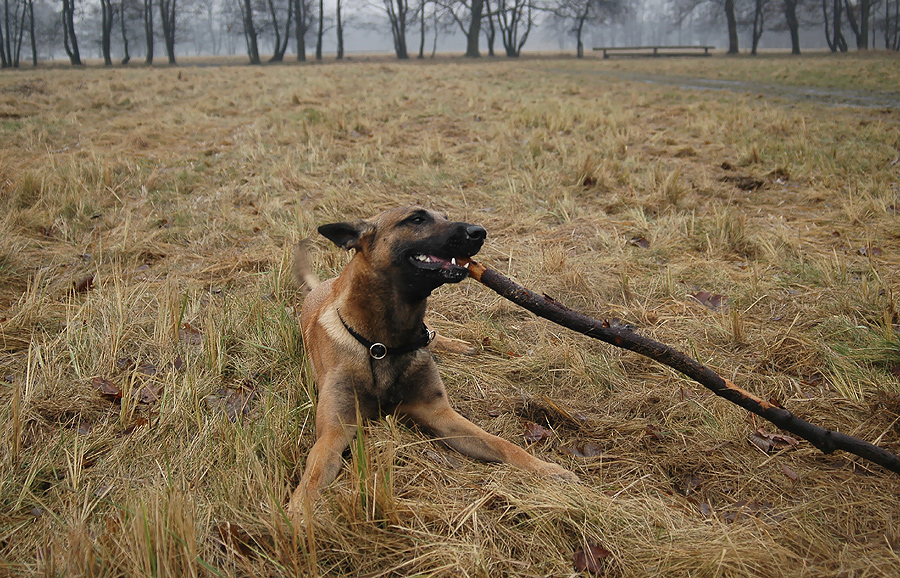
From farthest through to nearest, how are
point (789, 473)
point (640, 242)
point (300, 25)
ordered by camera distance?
1. point (300, 25)
2. point (640, 242)
3. point (789, 473)

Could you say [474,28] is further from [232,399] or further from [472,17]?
[232,399]

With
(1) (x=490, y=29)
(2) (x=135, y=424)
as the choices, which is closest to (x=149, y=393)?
(2) (x=135, y=424)

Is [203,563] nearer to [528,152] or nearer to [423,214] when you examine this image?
[423,214]

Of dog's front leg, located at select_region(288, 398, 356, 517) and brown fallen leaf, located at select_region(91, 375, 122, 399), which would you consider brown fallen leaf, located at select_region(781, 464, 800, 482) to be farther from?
brown fallen leaf, located at select_region(91, 375, 122, 399)

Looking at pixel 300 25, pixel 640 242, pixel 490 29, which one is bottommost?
pixel 640 242

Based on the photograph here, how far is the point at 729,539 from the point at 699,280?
332 cm

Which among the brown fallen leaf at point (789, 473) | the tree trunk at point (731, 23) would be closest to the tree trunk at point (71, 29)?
the tree trunk at point (731, 23)

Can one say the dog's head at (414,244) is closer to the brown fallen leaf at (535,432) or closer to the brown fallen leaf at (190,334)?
the brown fallen leaf at (535,432)

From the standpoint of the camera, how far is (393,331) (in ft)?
10.1

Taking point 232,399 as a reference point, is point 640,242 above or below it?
above

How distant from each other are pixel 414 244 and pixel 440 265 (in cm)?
20

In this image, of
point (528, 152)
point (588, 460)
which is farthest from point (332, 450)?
point (528, 152)

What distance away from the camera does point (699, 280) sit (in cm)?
495

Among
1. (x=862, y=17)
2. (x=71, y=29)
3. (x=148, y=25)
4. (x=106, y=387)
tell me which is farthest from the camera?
(x=148, y=25)
